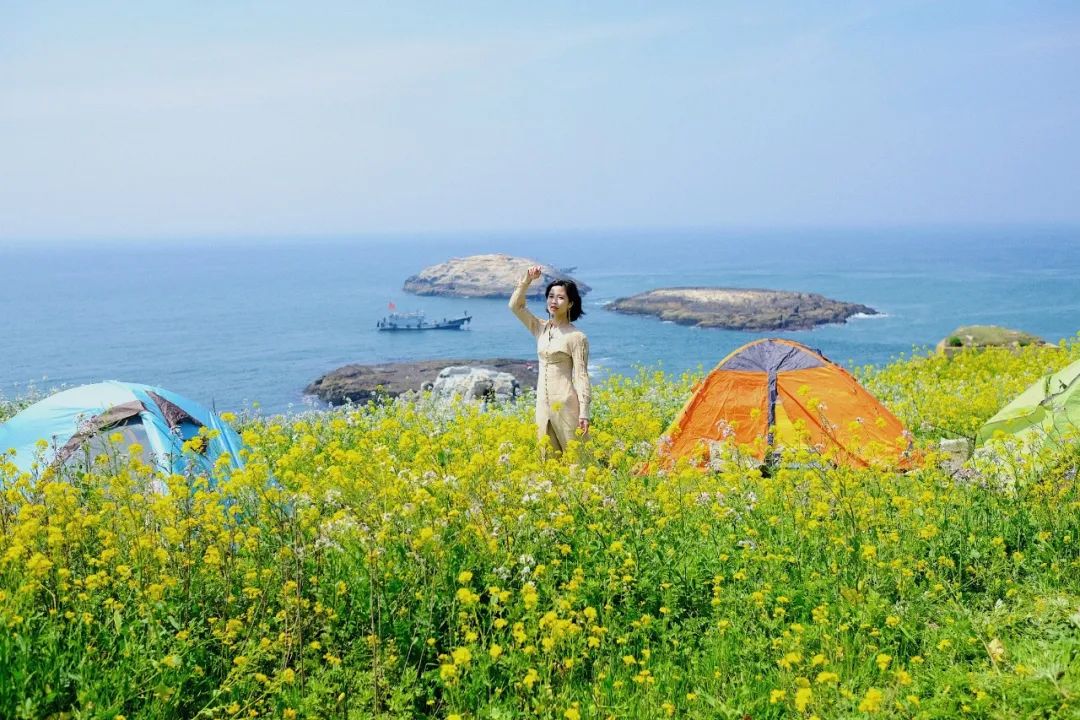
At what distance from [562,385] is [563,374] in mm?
131

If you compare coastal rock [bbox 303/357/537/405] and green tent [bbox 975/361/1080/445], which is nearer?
green tent [bbox 975/361/1080/445]

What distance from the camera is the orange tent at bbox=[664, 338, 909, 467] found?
11.6m

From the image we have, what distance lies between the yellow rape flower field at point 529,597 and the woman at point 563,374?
1.97 metres

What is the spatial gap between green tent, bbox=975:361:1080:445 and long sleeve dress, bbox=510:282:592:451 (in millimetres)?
5508

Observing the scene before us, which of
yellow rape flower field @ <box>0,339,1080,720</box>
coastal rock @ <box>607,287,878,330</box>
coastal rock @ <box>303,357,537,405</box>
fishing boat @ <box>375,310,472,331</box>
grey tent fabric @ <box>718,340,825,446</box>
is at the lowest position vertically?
coastal rock @ <box>303,357,537,405</box>

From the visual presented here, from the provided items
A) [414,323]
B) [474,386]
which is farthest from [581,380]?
[414,323]

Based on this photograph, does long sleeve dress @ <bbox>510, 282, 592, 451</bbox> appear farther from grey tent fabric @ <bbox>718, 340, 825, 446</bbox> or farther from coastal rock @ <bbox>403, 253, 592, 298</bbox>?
coastal rock @ <bbox>403, 253, 592, 298</bbox>

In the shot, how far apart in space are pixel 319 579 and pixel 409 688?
94 centimetres

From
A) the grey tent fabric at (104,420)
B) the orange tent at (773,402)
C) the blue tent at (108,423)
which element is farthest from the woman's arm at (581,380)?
the grey tent fabric at (104,420)

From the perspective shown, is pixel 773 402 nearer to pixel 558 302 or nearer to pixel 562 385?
pixel 562 385

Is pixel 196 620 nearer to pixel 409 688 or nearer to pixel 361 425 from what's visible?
pixel 409 688

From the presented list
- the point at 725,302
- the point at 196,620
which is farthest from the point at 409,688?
the point at 725,302

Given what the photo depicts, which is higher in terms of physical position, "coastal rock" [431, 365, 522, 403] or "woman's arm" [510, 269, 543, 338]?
"woman's arm" [510, 269, 543, 338]

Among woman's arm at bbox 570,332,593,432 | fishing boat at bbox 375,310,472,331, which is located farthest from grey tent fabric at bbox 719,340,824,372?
fishing boat at bbox 375,310,472,331
